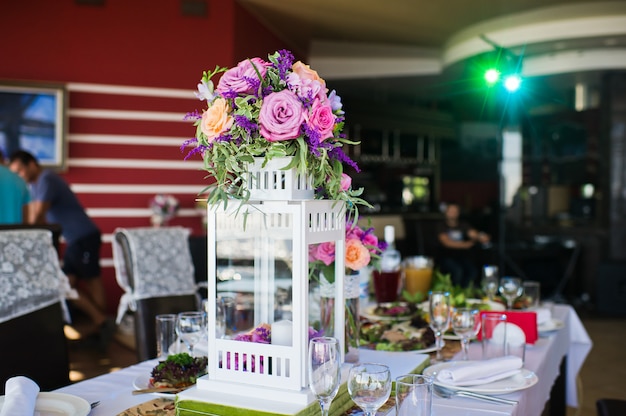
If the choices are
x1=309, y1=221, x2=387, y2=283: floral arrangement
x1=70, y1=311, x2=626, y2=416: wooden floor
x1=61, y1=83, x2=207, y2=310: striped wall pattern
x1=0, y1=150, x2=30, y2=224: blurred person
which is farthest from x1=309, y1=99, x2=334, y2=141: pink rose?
x1=61, y1=83, x2=207, y2=310: striped wall pattern

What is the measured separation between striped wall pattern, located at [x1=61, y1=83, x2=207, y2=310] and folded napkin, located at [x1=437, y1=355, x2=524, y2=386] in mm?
4635

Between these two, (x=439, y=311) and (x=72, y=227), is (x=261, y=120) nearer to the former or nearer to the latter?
(x=439, y=311)

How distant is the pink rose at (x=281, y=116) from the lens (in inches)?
48.5

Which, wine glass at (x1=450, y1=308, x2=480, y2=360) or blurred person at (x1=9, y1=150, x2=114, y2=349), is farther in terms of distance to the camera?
blurred person at (x1=9, y1=150, x2=114, y2=349)

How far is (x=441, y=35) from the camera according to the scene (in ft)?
25.8

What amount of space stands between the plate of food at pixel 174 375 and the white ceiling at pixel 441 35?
214 inches

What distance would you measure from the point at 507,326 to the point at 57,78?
514 cm

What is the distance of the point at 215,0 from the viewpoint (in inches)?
239

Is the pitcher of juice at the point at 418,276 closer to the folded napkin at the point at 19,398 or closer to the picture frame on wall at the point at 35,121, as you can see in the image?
the folded napkin at the point at 19,398

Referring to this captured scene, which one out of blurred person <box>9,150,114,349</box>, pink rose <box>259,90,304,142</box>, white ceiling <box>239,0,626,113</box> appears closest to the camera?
pink rose <box>259,90,304,142</box>

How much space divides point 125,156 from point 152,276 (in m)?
3.68

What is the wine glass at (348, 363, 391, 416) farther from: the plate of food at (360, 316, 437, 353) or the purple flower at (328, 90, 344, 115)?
the plate of food at (360, 316, 437, 353)

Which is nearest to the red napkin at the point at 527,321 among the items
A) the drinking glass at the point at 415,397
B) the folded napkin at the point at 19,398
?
the drinking glass at the point at 415,397

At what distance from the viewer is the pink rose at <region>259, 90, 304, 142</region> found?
4.04 ft
